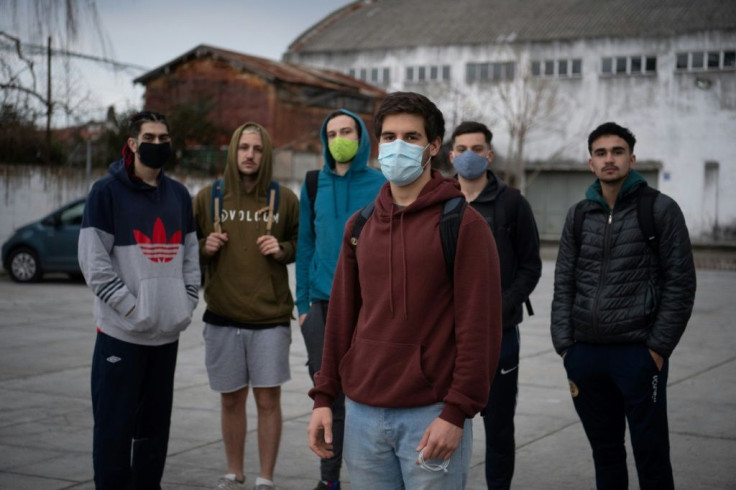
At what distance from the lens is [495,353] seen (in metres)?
3.36

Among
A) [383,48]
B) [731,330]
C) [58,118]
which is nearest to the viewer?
[731,330]

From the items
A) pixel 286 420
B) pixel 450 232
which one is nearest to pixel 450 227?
pixel 450 232

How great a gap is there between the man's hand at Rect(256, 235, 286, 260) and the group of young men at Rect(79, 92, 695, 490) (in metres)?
0.01

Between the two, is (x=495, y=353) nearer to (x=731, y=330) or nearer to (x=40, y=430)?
(x=40, y=430)

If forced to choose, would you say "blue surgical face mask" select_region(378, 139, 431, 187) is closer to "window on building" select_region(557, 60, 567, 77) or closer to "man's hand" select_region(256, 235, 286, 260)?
"man's hand" select_region(256, 235, 286, 260)

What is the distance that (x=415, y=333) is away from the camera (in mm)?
3305

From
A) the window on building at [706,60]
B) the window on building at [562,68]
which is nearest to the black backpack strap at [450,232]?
the window on building at [706,60]

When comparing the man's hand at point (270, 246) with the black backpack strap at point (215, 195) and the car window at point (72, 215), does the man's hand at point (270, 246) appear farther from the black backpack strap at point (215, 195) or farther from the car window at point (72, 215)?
the car window at point (72, 215)

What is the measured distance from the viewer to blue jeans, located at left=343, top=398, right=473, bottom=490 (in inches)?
129

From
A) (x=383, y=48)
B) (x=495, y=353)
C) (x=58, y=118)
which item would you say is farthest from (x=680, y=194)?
(x=495, y=353)

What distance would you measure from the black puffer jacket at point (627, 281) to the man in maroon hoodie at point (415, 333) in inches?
64.0

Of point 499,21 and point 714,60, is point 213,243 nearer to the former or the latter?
point 714,60

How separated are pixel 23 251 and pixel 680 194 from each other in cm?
2957

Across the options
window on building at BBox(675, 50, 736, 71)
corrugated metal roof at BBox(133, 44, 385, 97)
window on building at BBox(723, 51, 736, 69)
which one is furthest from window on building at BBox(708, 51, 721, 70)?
corrugated metal roof at BBox(133, 44, 385, 97)
